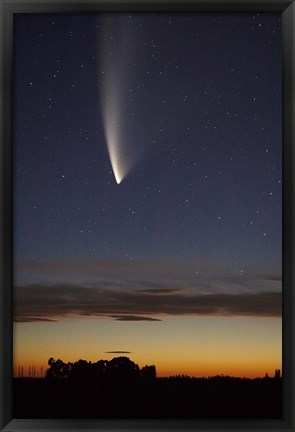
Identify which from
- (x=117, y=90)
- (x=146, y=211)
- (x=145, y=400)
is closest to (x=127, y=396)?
(x=145, y=400)

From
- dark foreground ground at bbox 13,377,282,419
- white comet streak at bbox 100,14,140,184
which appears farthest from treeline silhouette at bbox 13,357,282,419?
white comet streak at bbox 100,14,140,184

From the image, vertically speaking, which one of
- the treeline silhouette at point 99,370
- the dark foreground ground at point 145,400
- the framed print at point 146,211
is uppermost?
the framed print at point 146,211

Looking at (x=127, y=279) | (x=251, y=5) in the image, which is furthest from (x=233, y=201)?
(x=251, y=5)

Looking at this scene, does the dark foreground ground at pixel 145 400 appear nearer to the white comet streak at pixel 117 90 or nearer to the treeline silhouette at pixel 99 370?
the treeline silhouette at pixel 99 370

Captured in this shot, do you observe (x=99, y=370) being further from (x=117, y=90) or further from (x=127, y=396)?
(x=117, y=90)

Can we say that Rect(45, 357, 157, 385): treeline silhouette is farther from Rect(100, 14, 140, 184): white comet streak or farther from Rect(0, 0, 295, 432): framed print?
Rect(100, 14, 140, 184): white comet streak

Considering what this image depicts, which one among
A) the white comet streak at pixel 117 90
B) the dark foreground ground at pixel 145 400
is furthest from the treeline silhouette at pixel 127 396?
the white comet streak at pixel 117 90

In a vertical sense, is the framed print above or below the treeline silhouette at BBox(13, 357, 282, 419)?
above
